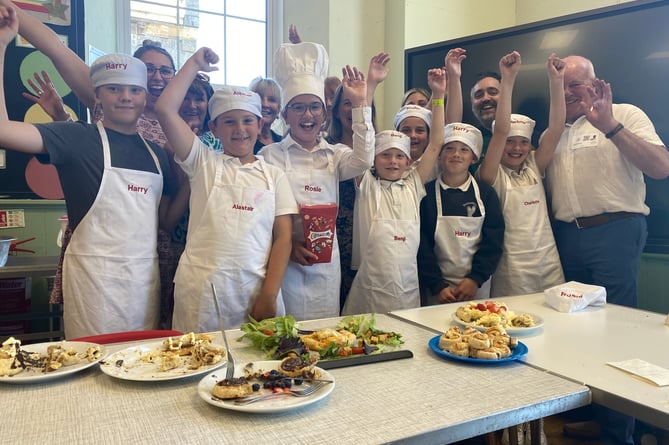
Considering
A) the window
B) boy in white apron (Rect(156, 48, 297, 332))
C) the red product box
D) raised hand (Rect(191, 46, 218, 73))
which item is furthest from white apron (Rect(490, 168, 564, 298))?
the window

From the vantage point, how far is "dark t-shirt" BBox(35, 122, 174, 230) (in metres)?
1.77

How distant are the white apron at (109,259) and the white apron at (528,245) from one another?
5.12ft

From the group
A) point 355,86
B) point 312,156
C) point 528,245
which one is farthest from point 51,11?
point 528,245

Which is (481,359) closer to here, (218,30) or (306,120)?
(306,120)

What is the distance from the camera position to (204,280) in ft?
5.98

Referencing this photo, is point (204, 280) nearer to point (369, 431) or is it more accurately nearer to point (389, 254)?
point (389, 254)

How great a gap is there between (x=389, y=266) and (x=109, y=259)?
1087mm

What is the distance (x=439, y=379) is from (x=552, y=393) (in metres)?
0.23

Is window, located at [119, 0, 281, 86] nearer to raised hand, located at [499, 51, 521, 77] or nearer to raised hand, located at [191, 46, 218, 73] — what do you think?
raised hand, located at [191, 46, 218, 73]

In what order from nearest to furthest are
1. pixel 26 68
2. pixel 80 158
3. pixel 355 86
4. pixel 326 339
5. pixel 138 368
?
pixel 138 368
pixel 326 339
pixel 80 158
pixel 355 86
pixel 26 68

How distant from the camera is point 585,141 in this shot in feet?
7.74

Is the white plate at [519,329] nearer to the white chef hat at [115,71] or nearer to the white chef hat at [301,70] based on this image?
the white chef hat at [301,70]

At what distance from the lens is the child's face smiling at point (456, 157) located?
237 cm

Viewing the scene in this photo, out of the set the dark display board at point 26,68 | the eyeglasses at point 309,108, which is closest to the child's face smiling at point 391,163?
the eyeglasses at point 309,108
